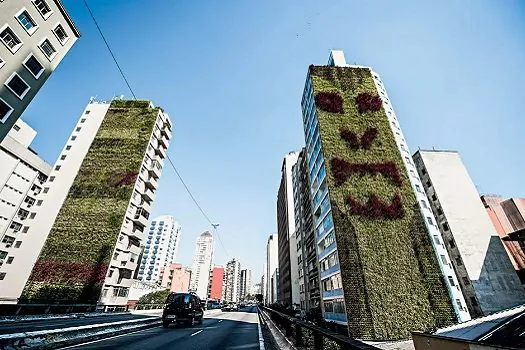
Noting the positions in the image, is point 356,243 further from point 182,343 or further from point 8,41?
point 8,41

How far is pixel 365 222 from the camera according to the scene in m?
30.0

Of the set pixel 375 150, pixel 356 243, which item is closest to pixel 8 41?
pixel 356 243

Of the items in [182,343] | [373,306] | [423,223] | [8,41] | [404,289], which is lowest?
[182,343]

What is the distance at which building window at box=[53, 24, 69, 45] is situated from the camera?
26.2 metres

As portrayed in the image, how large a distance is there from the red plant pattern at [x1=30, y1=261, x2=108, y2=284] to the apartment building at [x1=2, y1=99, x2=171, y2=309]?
14 centimetres

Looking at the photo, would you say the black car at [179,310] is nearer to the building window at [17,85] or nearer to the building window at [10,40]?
the building window at [17,85]

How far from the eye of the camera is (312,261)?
4738 centimetres

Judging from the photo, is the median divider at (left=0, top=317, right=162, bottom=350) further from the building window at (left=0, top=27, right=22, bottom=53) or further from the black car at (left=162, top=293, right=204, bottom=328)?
the building window at (left=0, top=27, right=22, bottom=53)

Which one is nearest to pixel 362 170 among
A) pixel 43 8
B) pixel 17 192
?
pixel 43 8

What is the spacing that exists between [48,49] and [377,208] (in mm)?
39246

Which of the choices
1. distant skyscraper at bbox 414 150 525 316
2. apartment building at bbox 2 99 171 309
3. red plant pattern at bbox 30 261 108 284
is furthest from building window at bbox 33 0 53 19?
distant skyscraper at bbox 414 150 525 316

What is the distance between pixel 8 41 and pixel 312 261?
159 ft

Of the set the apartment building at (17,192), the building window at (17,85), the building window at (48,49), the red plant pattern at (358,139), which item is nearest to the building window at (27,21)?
the building window at (48,49)

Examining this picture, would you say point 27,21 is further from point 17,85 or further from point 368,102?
point 368,102
